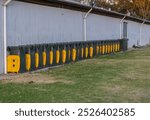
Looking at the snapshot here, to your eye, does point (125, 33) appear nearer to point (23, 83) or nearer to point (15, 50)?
point (15, 50)

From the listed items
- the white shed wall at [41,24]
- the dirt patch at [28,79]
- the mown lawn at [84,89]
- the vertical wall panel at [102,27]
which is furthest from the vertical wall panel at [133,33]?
the dirt patch at [28,79]

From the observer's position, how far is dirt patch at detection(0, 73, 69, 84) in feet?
42.9

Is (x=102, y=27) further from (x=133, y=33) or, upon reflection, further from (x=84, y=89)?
(x=84, y=89)

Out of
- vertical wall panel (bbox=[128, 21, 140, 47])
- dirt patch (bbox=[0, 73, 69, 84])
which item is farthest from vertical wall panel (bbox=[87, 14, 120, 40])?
dirt patch (bbox=[0, 73, 69, 84])

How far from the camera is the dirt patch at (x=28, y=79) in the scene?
13075mm

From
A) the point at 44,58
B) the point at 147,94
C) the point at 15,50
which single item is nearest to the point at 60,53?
the point at 44,58

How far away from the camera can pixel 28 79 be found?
1368 cm

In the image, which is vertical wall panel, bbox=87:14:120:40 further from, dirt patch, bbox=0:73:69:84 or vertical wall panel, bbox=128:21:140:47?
dirt patch, bbox=0:73:69:84

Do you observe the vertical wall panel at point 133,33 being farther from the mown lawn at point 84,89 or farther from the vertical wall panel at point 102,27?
the mown lawn at point 84,89

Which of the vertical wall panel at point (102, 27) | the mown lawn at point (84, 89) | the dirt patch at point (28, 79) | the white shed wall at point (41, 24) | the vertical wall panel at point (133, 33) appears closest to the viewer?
the mown lawn at point (84, 89)

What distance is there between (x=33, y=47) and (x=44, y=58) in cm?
101

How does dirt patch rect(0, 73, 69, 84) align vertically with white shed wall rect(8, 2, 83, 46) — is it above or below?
below

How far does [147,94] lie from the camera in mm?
10719

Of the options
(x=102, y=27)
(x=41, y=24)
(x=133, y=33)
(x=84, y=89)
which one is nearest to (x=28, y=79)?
(x=84, y=89)
